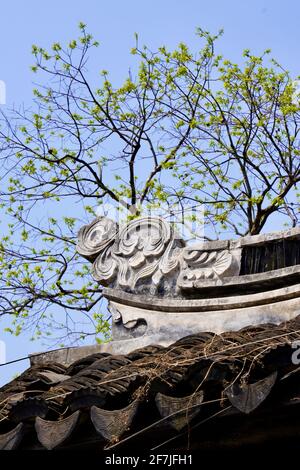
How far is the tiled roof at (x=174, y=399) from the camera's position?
16.6ft

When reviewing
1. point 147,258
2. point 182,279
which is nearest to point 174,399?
point 182,279

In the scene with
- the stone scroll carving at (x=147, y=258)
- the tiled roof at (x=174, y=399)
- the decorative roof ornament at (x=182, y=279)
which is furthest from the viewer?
the stone scroll carving at (x=147, y=258)

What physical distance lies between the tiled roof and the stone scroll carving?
87cm

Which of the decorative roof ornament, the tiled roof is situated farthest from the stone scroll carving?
the tiled roof

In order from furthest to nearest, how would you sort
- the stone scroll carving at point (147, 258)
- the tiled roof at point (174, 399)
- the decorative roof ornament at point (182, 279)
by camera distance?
the stone scroll carving at point (147, 258)
the decorative roof ornament at point (182, 279)
the tiled roof at point (174, 399)

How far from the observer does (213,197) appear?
556 inches

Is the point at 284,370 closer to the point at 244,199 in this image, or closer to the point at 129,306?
the point at 129,306

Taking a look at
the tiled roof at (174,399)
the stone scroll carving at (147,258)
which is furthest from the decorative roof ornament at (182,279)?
the tiled roof at (174,399)

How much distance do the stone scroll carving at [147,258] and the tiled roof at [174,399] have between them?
87cm

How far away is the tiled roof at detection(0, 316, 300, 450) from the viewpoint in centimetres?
507

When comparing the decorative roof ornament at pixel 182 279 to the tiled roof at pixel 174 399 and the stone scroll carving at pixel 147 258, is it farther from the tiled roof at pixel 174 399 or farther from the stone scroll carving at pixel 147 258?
the tiled roof at pixel 174 399

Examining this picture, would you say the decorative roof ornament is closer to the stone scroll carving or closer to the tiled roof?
the stone scroll carving

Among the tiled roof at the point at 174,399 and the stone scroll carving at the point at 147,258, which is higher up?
the stone scroll carving at the point at 147,258
